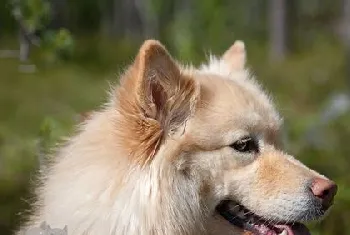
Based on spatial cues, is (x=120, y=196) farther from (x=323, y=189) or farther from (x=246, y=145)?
(x=323, y=189)

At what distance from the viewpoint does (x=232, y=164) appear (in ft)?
11.3

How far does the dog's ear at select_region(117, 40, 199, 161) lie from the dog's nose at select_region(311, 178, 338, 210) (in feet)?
2.39

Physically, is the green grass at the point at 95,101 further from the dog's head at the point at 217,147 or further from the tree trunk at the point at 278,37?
the dog's head at the point at 217,147

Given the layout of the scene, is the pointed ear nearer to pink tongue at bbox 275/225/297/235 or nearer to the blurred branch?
pink tongue at bbox 275/225/297/235

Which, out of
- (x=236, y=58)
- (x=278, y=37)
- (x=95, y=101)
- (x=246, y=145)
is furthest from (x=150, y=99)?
(x=278, y=37)

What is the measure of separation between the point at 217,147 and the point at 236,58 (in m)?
1.06

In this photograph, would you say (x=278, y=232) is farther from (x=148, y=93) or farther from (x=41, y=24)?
(x=41, y=24)

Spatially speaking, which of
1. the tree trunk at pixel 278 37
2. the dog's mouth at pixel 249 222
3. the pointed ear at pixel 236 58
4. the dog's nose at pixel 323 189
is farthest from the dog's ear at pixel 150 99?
the tree trunk at pixel 278 37

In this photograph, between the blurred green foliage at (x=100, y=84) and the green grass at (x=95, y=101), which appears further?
the green grass at (x=95, y=101)

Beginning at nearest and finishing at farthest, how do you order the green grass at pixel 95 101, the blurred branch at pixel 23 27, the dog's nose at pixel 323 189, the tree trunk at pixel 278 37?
the dog's nose at pixel 323 189
the blurred branch at pixel 23 27
the green grass at pixel 95 101
the tree trunk at pixel 278 37

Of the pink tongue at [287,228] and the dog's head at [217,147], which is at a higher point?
the dog's head at [217,147]

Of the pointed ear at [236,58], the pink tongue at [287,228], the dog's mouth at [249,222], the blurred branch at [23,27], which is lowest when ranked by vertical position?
the pink tongue at [287,228]

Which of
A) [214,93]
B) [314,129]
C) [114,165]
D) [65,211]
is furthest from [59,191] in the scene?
[314,129]

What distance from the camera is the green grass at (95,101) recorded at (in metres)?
6.59
